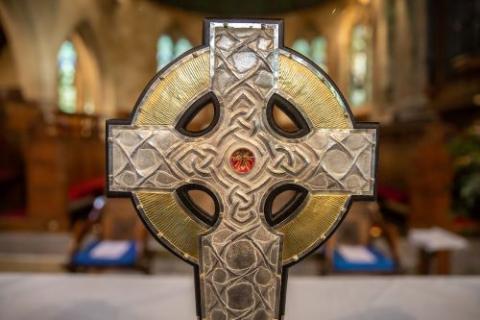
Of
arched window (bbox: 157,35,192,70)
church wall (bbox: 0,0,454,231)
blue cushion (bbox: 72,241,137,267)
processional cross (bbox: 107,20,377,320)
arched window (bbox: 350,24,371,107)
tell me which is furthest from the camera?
arched window (bbox: 350,24,371,107)

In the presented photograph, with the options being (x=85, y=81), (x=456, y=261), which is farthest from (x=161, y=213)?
(x=85, y=81)

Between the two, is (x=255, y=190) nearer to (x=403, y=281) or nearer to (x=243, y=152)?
(x=243, y=152)

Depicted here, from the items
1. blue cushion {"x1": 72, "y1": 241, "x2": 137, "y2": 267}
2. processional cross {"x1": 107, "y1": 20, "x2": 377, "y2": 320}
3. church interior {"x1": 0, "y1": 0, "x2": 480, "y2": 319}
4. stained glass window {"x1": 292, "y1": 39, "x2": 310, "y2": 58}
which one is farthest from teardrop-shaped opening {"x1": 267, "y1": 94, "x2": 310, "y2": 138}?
stained glass window {"x1": 292, "y1": 39, "x2": 310, "y2": 58}

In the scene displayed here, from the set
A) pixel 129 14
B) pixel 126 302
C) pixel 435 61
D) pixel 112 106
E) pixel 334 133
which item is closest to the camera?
pixel 334 133

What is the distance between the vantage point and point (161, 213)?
70 centimetres

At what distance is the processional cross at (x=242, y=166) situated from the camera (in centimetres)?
68

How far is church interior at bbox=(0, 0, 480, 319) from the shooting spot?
2.33m

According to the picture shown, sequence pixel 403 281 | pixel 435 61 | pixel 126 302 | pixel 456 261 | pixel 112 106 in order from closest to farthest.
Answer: pixel 126 302 → pixel 403 281 → pixel 456 261 → pixel 112 106 → pixel 435 61

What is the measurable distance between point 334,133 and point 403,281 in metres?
0.73

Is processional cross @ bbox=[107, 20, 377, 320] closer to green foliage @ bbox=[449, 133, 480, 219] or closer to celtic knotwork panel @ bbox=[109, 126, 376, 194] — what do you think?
celtic knotwork panel @ bbox=[109, 126, 376, 194]

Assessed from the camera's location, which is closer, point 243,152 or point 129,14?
point 243,152

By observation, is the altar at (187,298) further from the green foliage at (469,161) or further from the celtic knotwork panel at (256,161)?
the green foliage at (469,161)

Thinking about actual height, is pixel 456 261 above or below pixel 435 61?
below

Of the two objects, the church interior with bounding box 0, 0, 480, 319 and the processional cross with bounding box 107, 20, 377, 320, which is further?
the church interior with bounding box 0, 0, 480, 319
